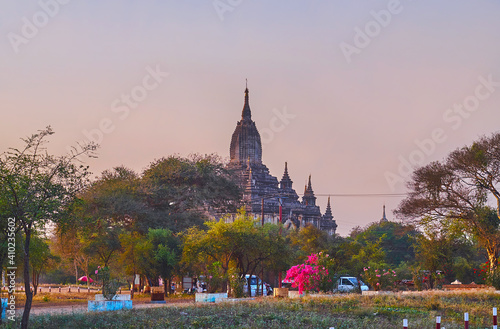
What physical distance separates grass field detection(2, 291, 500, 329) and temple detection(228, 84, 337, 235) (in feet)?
248

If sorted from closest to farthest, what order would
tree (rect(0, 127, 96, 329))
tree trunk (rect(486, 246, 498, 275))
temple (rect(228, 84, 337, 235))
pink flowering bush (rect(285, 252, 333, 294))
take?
tree (rect(0, 127, 96, 329)) → pink flowering bush (rect(285, 252, 333, 294)) → tree trunk (rect(486, 246, 498, 275)) → temple (rect(228, 84, 337, 235))

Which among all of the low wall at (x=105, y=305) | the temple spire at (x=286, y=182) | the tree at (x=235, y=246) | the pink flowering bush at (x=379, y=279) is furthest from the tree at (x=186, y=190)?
the temple spire at (x=286, y=182)

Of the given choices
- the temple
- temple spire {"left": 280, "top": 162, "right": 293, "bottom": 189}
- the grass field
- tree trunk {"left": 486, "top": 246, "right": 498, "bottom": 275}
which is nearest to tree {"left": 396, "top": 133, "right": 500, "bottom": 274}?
tree trunk {"left": 486, "top": 246, "right": 498, "bottom": 275}

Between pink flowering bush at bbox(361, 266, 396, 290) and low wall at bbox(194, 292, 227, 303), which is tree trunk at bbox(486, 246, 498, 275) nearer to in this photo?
pink flowering bush at bbox(361, 266, 396, 290)

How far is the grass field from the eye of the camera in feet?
67.7

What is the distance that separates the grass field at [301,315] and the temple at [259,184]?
7564 cm

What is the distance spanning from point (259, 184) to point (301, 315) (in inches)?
3358

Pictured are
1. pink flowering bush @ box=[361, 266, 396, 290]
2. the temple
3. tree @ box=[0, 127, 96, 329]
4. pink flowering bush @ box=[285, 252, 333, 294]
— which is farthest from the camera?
the temple

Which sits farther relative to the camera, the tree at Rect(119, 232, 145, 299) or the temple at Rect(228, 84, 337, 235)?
the temple at Rect(228, 84, 337, 235)

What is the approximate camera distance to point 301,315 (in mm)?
22219

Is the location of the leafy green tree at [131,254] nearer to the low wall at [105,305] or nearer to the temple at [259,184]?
the low wall at [105,305]

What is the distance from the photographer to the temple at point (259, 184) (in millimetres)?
104875

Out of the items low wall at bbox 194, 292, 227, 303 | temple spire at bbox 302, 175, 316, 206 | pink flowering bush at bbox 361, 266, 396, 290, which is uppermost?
temple spire at bbox 302, 175, 316, 206

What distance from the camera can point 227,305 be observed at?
976 inches
